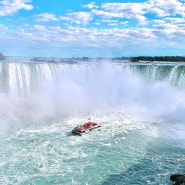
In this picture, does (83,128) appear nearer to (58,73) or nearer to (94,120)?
(94,120)

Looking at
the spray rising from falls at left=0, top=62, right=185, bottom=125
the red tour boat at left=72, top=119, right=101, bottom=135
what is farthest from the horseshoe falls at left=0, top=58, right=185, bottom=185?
the red tour boat at left=72, top=119, right=101, bottom=135

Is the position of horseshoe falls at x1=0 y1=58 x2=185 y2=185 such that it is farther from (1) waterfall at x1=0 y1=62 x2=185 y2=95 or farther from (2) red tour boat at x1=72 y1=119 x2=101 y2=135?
(2) red tour boat at x1=72 y1=119 x2=101 y2=135

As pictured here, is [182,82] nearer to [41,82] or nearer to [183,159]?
[41,82]

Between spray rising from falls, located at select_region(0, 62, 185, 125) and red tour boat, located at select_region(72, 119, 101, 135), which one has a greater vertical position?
spray rising from falls, located at select_region(0, 62, 185, 125)

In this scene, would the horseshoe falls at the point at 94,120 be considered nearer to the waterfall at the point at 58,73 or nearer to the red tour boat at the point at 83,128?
the waterfall at the point at 58,73

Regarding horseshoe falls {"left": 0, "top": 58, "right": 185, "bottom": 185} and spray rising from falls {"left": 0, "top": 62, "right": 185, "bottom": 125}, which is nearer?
horseshoe falls {"left": 0, "top": 58, "right": 185, "bottom": 185}
